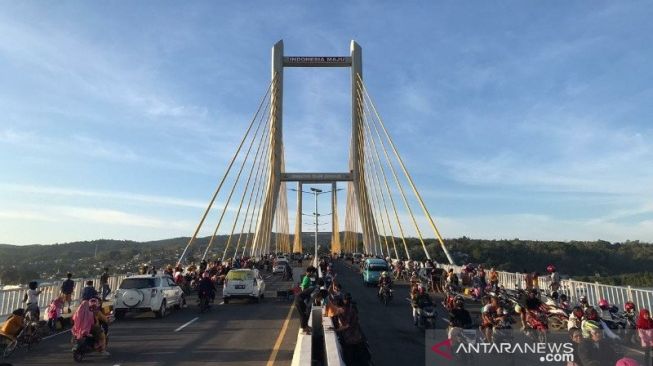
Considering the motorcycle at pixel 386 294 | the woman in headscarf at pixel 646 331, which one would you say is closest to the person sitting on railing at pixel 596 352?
the woman in headscarf at pixel 646 331

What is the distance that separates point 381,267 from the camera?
3114 cm

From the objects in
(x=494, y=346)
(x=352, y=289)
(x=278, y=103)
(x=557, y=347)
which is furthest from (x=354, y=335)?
(x=278, y=103)

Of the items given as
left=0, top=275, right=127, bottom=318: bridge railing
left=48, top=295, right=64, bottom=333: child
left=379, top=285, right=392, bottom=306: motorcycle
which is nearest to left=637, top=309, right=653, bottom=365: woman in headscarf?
left=379, top=285, right=392, bottom=306: motorcycle

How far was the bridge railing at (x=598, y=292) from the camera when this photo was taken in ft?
51.6

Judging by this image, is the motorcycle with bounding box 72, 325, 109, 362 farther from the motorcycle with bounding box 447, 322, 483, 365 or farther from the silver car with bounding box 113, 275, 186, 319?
the motorcycle with bounding box 447, 322, 483, 365

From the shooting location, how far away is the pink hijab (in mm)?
10602

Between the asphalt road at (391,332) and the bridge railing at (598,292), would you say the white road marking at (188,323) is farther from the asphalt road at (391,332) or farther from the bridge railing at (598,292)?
the bridge railing at (598,292)

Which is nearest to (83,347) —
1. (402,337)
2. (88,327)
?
(88,327)

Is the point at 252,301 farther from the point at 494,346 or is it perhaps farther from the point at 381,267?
the point at 494,346

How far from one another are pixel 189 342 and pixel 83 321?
2.75 meters

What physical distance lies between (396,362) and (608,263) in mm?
113657

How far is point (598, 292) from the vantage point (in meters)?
18.0

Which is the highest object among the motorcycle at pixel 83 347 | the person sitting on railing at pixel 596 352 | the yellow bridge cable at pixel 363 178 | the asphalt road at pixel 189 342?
the yellow bridge cable at pixel 363 178

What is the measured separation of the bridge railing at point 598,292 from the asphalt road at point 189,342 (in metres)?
10.8
